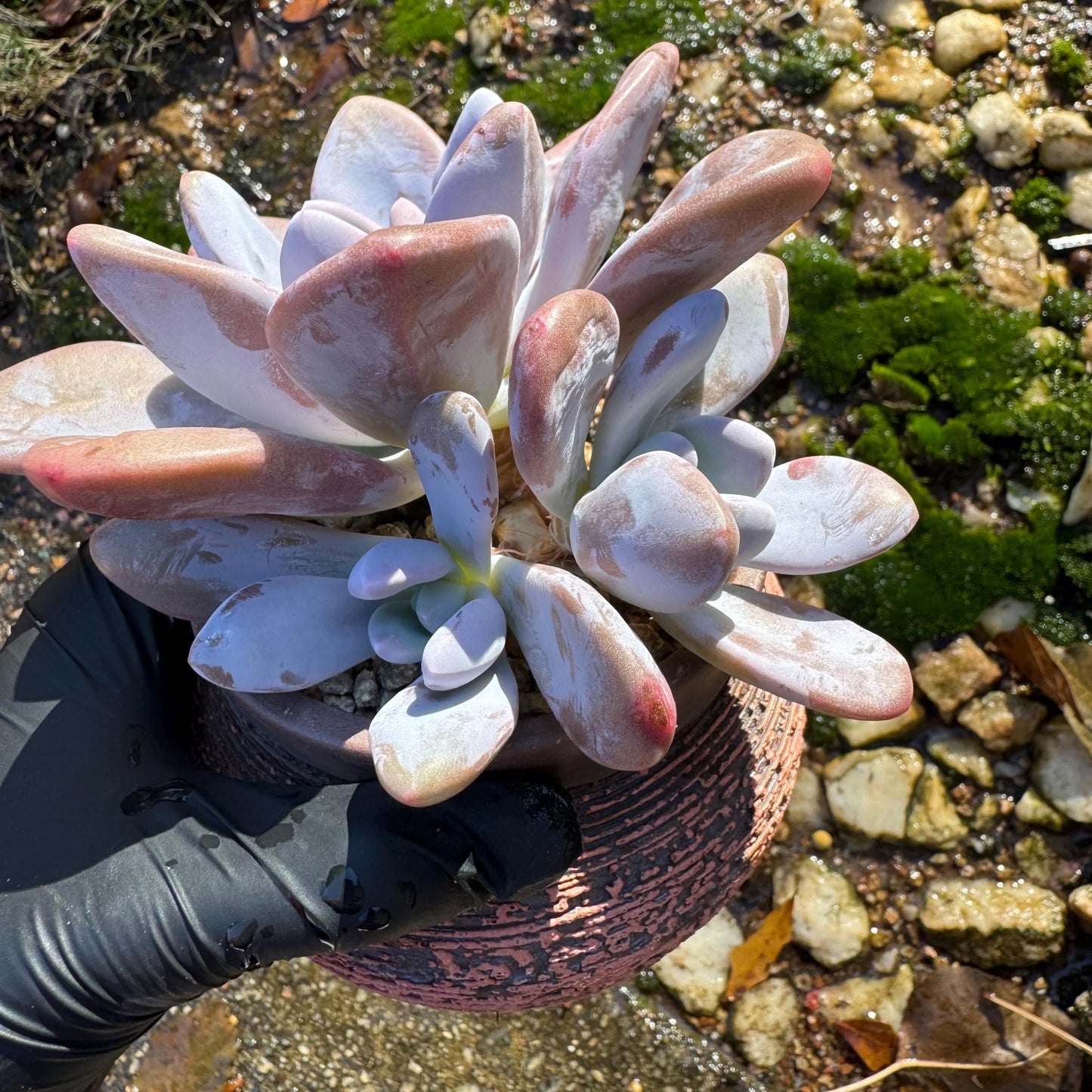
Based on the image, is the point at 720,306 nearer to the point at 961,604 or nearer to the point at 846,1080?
the point at 961,604

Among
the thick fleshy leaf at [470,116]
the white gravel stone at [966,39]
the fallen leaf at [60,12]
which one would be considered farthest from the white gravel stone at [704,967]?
the fallen leaf at [60,12]

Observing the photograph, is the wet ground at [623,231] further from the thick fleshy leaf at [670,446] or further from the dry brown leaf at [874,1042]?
the thick fleshy leaf at [670,446]

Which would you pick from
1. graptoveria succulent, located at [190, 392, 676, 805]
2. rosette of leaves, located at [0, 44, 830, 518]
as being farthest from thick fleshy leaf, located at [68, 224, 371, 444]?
graptoveria succulent, located at [190, 392, 676, 805]

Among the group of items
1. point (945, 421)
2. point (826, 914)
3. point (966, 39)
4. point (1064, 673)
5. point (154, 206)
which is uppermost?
point (154, 206)

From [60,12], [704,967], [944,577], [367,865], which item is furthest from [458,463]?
[60,12]

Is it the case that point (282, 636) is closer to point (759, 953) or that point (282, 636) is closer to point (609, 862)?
point (609, 862)

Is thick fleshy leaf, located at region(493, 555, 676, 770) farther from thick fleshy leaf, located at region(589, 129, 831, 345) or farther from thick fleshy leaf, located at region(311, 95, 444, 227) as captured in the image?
thick fleshy leaf, located at region(311, 95, 444, 227)
